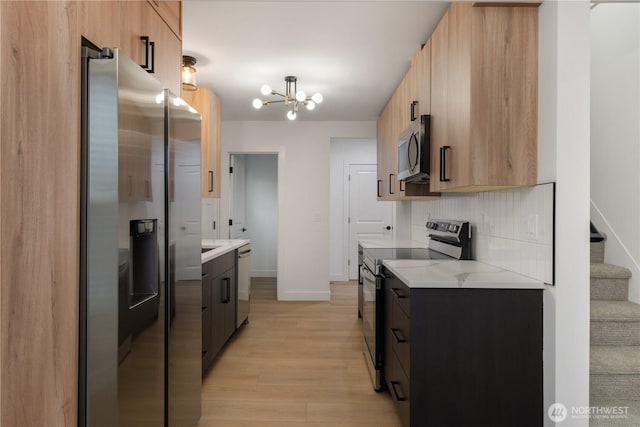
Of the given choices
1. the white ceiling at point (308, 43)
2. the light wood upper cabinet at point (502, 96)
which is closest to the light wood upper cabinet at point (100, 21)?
the white ceiling at point (308, 43)

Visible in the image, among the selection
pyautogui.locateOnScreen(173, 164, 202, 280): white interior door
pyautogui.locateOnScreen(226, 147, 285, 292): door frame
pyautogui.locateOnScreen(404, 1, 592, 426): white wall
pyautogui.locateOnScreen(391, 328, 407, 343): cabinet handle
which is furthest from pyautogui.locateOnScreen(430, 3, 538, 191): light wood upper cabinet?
pyautogui.locateOnScreen(226, 147, 285, 292): door frame

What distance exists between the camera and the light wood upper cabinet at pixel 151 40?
5.09 feet

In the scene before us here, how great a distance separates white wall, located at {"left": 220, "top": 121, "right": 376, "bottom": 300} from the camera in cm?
543

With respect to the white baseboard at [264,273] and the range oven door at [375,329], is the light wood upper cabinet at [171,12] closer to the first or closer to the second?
the range oven door at [375,329]

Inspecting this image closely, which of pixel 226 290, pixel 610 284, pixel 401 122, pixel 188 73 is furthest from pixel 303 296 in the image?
pixel 610 284

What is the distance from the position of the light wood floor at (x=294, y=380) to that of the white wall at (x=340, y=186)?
2389 millimetres

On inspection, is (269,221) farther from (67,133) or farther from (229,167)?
(67,133)

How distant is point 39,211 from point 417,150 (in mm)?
2108

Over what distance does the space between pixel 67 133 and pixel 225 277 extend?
7.73ft

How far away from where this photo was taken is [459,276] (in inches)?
75.5

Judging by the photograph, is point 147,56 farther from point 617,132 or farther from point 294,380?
point 617,132

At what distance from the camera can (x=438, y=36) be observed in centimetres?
235

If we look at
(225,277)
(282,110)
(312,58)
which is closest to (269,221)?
(282,110)

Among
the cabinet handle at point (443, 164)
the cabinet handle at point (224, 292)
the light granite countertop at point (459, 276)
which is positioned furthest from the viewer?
the cabinet handle at point (224, 292)
